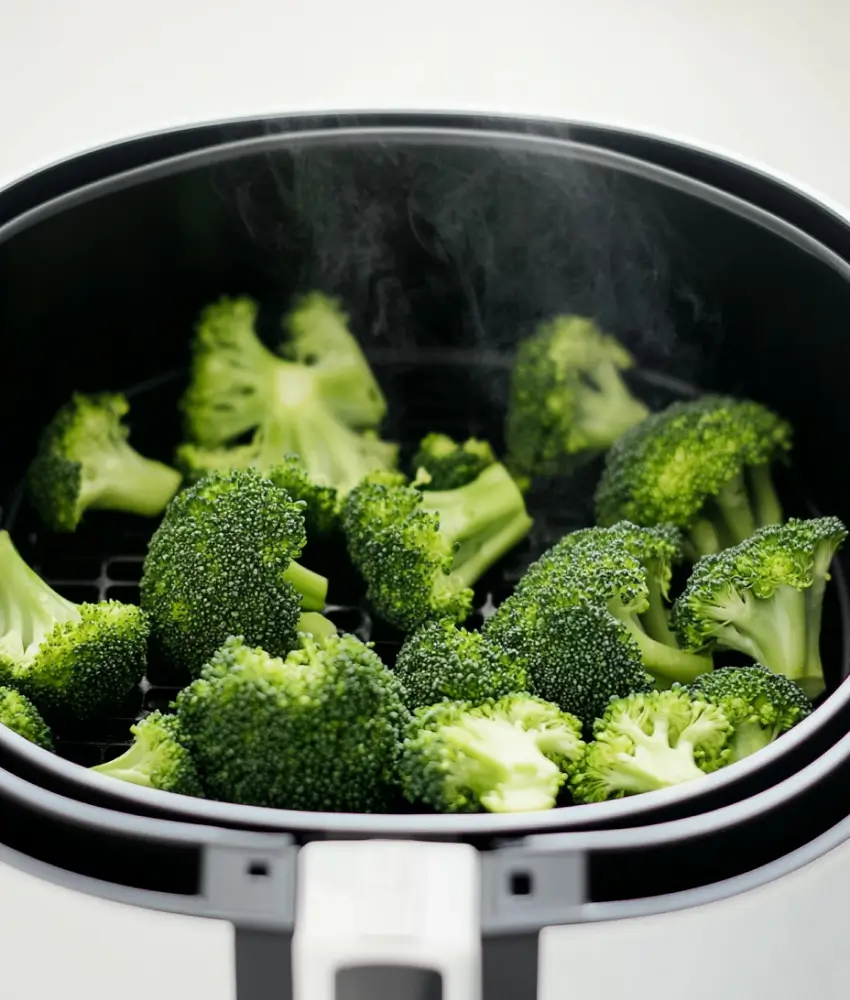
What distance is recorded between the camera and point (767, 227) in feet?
4.70

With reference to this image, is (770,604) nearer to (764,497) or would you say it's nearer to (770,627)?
(770,627)

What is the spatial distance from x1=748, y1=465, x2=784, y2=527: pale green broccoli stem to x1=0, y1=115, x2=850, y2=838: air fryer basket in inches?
1.8

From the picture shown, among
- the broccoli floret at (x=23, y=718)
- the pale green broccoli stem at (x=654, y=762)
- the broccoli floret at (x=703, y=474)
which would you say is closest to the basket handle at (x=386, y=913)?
the pale green broccoli stem at (x=654, y=762)

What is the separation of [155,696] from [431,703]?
0.31 m

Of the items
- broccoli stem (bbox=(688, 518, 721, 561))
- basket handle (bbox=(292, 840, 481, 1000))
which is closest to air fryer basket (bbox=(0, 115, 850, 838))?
broccoli stem (bbox=(688, 518, 721, 561))

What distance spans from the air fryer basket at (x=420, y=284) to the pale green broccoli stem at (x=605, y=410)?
0.05 metres

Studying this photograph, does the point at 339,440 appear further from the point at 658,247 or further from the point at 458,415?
Answer: the point at 658,247

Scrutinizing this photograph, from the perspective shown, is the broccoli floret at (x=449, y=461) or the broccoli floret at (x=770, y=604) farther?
the broccoli floret at (x=449, y=461)

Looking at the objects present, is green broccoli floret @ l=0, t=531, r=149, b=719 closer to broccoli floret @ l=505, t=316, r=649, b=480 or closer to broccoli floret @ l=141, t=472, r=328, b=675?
broccoli floret @ l=141, t=472, r=328, b=675

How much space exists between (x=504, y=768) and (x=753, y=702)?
276mm

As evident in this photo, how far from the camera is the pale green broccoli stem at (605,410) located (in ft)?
5.22

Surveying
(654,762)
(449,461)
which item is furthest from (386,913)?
(449,461)

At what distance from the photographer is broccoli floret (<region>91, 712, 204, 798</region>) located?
111 cm

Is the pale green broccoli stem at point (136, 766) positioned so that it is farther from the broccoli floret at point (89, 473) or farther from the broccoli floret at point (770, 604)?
→ the broccoli floret at point (770, 604)
